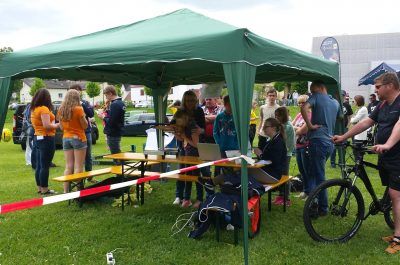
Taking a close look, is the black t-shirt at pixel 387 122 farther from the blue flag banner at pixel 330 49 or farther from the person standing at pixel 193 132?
the blue flag banner at pixel 330 49

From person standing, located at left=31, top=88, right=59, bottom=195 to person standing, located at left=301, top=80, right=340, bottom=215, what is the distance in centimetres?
372

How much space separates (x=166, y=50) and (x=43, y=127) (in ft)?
10.3

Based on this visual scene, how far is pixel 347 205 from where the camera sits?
424 cm

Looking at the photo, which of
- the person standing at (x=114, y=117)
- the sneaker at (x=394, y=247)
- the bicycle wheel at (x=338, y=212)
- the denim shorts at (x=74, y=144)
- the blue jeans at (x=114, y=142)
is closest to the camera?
the sneaker at (x=394, y=247)

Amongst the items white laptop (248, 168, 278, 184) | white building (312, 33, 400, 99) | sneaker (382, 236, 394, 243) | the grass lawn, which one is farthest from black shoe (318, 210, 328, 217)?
white building (312, 33, 400, 99)

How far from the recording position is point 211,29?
381 cm

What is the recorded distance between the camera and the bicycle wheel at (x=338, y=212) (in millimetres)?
4102

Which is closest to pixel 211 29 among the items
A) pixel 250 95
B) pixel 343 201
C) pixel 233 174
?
pixel 250 95

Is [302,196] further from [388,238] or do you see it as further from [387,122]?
[387,122]

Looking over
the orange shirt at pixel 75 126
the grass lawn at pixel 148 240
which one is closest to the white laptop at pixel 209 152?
the grass lawn at pixel 148 240

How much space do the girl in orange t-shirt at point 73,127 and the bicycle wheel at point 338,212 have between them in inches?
136

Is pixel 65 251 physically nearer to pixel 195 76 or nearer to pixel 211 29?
pixel 211 29

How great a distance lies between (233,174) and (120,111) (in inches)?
112

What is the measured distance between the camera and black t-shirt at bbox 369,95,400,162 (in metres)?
3.92
